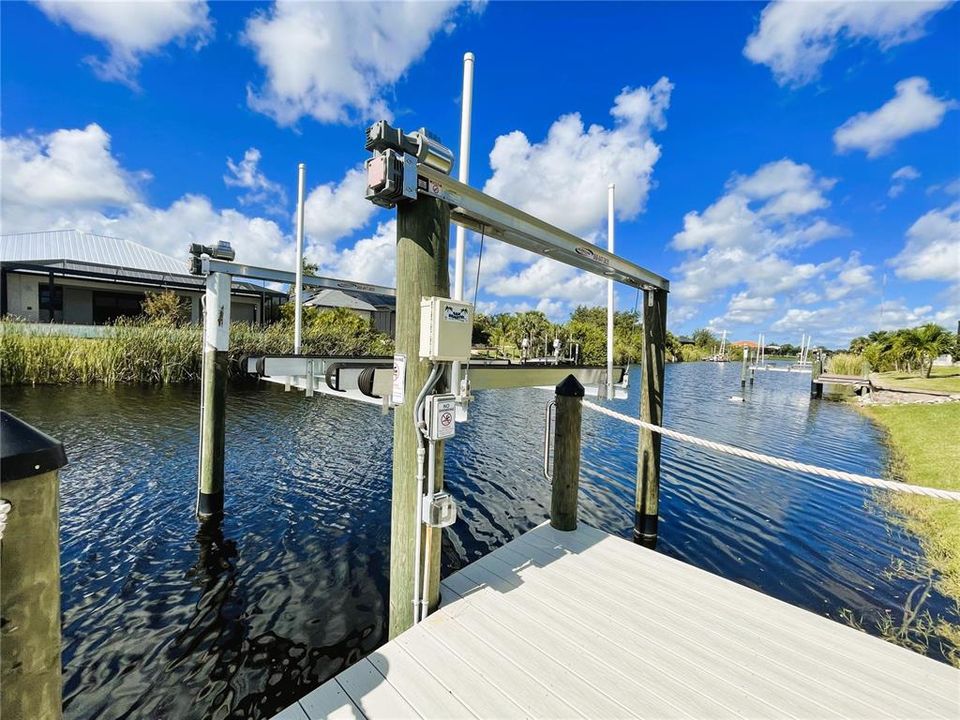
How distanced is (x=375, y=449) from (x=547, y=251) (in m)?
6.08

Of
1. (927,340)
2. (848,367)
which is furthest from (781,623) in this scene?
(927,340)

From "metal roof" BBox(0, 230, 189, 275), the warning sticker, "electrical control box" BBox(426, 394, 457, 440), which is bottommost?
"electrical control box" BBox(426, 394, 457, 440)

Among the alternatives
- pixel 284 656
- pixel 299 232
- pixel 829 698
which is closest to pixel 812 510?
pixel 829 698

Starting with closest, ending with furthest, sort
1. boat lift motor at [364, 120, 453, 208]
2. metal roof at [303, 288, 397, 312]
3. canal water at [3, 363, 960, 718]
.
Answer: boat lift motor at [364, 120, 453, 208] < canal water at [3, 363, 960, 718] < metal roof at [303, 288, 397, 312]

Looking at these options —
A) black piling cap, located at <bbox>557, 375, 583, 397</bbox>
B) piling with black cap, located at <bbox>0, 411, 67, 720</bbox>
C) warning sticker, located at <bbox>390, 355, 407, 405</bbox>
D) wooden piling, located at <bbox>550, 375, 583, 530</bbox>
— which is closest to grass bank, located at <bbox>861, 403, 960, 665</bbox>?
wooden piling, located at <bbox>550, 375, 583, 530</bbox>

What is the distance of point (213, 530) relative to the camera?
15.9 ft

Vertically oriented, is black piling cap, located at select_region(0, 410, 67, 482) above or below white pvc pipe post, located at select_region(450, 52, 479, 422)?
below

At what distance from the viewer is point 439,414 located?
2418 millimetres

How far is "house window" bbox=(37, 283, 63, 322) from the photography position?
19.0 m

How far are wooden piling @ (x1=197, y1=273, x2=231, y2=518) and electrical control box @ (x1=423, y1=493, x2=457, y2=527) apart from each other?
3.54 m

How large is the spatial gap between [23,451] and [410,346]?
160 cm

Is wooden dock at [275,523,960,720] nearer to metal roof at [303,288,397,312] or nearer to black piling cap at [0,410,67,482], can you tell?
black piling cap at [0,410,67,482]

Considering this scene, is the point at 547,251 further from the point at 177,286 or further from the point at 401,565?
the point at 177,286

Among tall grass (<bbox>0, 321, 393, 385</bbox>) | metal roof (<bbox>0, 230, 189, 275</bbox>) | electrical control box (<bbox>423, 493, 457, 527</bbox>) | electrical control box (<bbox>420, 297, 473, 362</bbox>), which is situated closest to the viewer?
electrical control box (<bbox>420, 297, 473, 362</bbox>)
